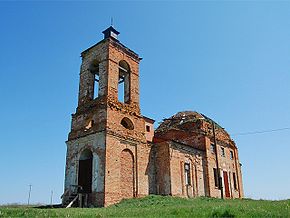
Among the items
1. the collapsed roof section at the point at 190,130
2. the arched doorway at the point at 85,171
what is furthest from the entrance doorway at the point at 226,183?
the arched doorway at the point at 85,171

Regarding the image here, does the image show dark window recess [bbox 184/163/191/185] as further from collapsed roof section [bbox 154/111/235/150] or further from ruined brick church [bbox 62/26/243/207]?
collapsed roof section [bbox 154/111/235/150]

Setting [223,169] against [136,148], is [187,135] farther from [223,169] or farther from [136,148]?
[136,148]

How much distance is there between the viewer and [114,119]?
2108cm

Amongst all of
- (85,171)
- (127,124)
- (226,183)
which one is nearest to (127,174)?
(85,171)

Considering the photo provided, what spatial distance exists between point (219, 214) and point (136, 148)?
11914 mm

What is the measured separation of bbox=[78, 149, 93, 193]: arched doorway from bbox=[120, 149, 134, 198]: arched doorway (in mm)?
2304

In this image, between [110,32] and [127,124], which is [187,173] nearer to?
[127,124]

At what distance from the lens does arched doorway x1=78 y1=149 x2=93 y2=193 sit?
20.5 metres

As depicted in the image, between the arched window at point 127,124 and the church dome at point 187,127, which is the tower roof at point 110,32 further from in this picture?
the church dome at point 187,127

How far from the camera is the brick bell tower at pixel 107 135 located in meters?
19.4

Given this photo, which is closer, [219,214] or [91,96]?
[219,214]

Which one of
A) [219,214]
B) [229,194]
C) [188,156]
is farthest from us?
[229,194]

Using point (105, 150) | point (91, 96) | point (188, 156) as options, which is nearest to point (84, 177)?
point (105, 150)

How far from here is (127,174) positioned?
68.4ft
